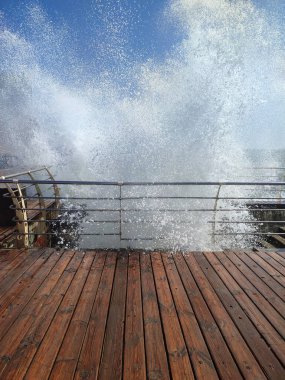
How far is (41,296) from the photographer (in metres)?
2.68

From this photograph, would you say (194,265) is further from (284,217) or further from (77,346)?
(284,217)

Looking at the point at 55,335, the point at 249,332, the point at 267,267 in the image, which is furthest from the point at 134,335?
the point at 267,267

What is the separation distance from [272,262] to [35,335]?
3392 mm

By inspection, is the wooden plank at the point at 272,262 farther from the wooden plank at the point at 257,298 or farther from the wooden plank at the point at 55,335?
the wooden plank at the point at 55,335

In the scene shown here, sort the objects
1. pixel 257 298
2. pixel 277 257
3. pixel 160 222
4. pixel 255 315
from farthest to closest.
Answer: pixel 160 222, pixel 277 257, pixel 257 298, pixel 255 315

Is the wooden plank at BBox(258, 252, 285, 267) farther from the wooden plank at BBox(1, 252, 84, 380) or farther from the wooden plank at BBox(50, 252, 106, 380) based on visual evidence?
the wooden plank at BBox(1, 252, 84, 380)

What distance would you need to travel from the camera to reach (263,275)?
329 centimetres

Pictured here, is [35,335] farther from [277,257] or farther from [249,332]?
[277,257]

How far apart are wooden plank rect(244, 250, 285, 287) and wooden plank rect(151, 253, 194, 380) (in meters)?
1.52

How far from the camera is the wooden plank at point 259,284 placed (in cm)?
259

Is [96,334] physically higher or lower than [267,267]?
higher

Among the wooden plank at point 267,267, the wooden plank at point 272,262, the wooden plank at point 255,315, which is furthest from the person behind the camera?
the wooden plank at point 272,262

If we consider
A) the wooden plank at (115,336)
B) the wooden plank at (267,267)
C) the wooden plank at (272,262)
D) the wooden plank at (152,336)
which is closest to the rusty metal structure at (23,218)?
the wooden plank at (115,336)

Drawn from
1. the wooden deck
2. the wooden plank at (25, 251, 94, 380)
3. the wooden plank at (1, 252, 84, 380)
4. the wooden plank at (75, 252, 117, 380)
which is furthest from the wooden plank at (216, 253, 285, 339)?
the wooden plank at (1, 252, 84, 380)
